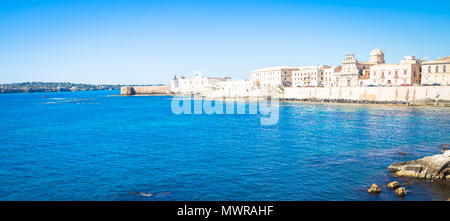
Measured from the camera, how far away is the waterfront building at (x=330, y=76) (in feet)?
277

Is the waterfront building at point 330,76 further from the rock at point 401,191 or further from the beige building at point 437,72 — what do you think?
the rock at point 401,191

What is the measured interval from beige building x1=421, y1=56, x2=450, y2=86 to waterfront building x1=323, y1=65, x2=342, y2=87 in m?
23.6

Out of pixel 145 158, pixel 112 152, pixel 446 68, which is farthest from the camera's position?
pixel 446 68

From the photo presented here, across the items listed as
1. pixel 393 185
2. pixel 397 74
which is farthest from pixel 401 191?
pixel 397 74

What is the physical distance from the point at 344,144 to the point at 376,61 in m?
70.8

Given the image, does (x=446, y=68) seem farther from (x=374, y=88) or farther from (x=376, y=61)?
(x=376, y=61)

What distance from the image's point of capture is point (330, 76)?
88.1 meters

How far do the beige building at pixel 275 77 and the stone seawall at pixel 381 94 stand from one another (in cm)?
1658

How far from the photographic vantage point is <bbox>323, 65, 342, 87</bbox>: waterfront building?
84544 mm

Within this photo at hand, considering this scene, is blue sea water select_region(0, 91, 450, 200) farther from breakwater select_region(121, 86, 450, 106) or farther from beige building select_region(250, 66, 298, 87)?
beige building select_region(250, 66, 298, 87)

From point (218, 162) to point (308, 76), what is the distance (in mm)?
77657

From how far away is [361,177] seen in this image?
16.6 metres
